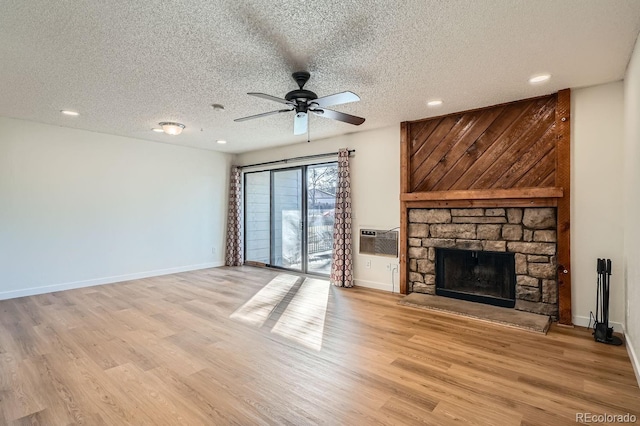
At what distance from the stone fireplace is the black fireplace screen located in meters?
0.04

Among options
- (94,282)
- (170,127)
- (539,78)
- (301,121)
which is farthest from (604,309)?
(94,282)

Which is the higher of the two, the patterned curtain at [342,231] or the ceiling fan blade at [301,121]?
the ceiling fan blade at [301,121]

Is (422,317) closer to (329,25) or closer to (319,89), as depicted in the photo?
(319,89)

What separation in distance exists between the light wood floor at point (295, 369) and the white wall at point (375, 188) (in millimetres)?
1171

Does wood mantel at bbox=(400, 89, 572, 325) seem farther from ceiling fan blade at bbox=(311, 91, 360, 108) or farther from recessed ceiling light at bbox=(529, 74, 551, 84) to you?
ceiling fan blade at bbox=(311, 91, 360, 108)

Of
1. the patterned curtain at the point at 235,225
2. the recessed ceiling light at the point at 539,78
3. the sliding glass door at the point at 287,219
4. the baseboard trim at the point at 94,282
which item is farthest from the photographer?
the patterned curtain at the point at 235,225

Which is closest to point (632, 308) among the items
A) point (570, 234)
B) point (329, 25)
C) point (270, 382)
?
point (570, 234)

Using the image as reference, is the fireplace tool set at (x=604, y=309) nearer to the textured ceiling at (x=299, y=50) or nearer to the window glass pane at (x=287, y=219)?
the textured ceiling at (x=299, y=50)

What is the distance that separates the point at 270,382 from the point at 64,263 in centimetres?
481

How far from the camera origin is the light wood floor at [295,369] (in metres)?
2.04

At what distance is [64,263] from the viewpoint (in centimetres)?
520

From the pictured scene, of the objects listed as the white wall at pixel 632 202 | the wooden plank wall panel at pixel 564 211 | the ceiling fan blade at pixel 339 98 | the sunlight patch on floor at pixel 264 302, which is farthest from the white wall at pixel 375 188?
the white wall at pixel 632 202

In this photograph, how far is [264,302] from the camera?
4488 mm

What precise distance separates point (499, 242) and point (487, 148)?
1.26 metres
